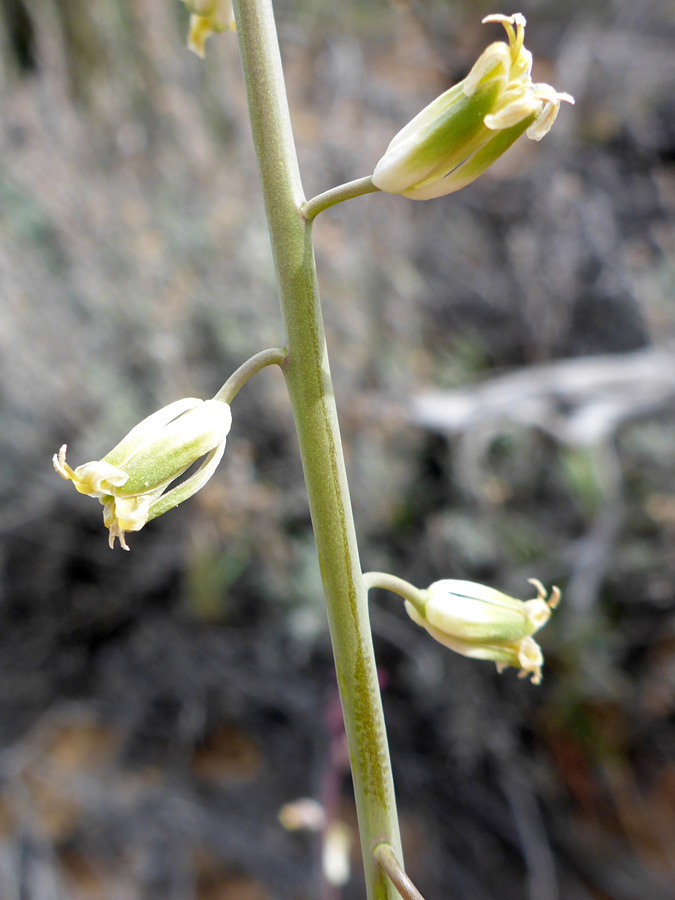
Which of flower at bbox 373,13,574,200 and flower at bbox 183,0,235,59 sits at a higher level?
flower at bbox 183,0,235,59

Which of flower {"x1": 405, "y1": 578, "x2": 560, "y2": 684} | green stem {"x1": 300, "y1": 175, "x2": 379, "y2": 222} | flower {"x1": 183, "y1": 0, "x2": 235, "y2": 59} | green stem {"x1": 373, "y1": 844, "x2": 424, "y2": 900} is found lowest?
green stem {"x1": 373, "y1": 844, "x2": 424, "y2": 900}

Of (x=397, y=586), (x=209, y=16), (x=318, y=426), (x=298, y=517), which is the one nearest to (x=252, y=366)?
(x=318, y=426)

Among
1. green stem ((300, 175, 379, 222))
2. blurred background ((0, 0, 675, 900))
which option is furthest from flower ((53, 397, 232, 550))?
blurred background ((0, 0, 675, 900))

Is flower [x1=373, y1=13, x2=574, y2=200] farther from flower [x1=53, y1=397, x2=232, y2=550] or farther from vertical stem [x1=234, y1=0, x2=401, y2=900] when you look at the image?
flower [x1=53, y1=397, x2=232, y2=550]

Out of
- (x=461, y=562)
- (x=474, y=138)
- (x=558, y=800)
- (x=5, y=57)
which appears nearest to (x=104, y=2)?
(x=5, y=57)

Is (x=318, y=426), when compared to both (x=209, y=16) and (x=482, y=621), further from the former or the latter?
(x=209, y=16)

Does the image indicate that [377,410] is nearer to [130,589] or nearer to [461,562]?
[461,562]
